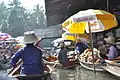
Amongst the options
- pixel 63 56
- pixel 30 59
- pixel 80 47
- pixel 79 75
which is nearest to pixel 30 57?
pixel 30 59

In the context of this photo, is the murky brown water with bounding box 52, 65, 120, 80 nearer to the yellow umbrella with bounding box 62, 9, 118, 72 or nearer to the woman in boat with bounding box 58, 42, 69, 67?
the woman in boat with bounding box 58, 42, 69, 67

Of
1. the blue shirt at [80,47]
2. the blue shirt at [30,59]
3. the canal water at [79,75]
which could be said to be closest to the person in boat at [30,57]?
the blue shirt at [30,59]

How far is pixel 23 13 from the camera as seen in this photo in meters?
75.4

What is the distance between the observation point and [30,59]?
827 centimetres

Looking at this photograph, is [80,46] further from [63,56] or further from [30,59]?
[30,59]

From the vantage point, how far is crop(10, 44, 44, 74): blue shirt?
26.7ft

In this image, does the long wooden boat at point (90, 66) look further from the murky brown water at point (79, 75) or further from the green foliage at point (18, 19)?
the green foliage at point (18, 19)

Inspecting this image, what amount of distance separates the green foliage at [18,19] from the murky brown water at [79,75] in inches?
2042

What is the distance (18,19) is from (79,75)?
56.5m

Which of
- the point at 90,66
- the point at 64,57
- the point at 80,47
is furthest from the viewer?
the point at 80,47

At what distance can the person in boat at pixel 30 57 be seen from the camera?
26.7 ft

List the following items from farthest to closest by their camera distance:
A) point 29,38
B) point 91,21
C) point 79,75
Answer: point 79,75, point 91,21, point 29,38

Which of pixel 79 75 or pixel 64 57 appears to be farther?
pixel 64 57

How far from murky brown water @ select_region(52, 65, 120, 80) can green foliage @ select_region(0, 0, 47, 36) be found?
51.9 m
